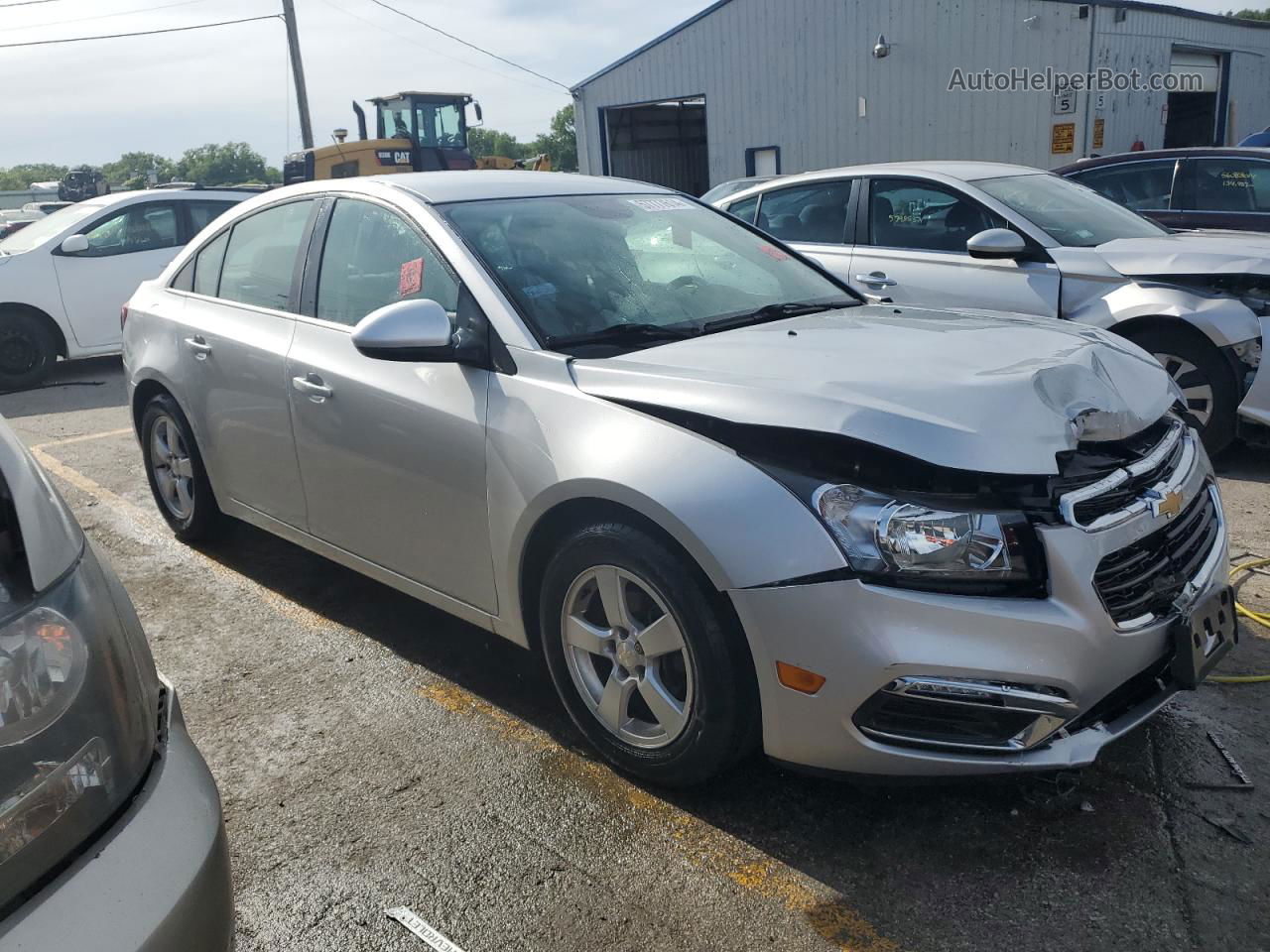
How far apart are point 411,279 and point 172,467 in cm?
200

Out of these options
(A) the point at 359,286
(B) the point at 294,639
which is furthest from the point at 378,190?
(B) the point at 294,639

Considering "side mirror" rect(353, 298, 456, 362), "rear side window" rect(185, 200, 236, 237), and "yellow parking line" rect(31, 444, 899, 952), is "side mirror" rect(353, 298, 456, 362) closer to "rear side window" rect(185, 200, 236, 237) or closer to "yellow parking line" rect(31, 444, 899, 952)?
"yellow parking line" rect(31, 444, 899, 952)

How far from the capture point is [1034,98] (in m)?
17.3

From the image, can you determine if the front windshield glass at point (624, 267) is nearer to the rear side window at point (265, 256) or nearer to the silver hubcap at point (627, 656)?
the silver hubcap at point (627, 656)

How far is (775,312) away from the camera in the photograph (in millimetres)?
3492

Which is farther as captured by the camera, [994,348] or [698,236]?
[698,236]

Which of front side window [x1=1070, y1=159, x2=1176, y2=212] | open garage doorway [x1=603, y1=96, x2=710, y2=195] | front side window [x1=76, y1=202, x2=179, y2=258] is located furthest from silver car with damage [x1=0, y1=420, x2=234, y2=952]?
open garage doorway [x1=603, y1=96, x2=710, y2=195]

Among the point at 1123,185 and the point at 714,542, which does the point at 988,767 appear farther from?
the point at 1123,185

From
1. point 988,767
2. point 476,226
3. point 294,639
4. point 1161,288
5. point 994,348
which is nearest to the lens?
point 988,767

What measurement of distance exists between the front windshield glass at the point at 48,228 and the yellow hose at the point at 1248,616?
9.79m

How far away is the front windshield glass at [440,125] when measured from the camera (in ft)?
75.5

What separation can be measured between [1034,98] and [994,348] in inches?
648

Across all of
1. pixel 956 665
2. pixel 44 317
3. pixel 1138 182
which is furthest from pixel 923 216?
pixel 44 317

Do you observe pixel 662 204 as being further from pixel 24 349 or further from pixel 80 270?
pixel 24 349
